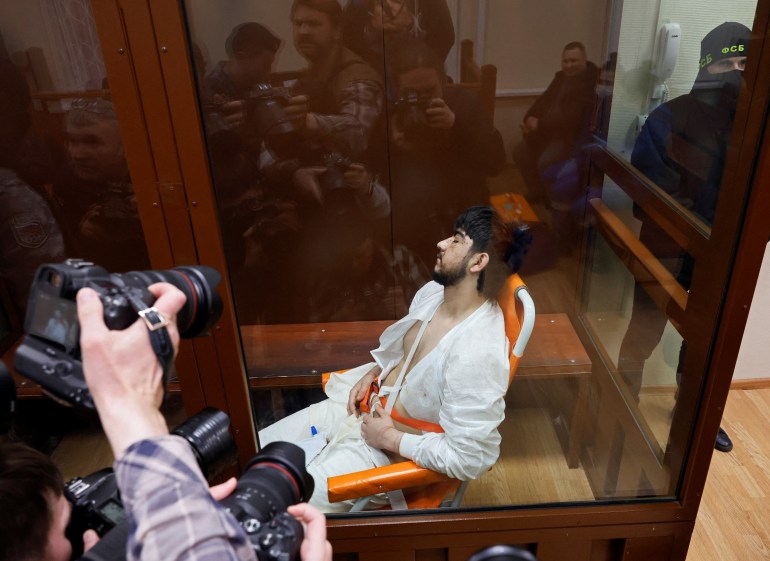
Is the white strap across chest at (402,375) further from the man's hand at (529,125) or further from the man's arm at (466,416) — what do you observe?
the man's hand at (529,125)

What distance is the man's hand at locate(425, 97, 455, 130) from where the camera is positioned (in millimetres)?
1540

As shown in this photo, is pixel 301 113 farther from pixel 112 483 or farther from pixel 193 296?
pixel 112 483

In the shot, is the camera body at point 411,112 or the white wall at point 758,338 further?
the white wall at point 758,338

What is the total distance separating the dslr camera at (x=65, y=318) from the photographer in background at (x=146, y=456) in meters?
0.03

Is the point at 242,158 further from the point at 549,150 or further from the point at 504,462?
the point at 504,462

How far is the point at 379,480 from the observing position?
1701 millimetres

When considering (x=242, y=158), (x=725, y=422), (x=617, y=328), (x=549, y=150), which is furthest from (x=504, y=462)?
(x=725, y=422)

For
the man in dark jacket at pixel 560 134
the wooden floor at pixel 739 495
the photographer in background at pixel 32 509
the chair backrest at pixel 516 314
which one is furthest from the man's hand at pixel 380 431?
the wooden floor at pixel 739 495

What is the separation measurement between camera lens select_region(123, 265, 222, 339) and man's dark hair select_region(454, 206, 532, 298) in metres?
0.82

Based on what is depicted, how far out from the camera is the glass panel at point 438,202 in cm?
142

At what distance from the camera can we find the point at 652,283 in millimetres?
1791

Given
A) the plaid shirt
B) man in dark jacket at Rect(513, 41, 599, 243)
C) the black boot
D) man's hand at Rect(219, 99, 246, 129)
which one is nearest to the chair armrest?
man in dark jacket at Rect(513, 41, 599, 243)

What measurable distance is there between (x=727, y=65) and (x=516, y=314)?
806 millimetres

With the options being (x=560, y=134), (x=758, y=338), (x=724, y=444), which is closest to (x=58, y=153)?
(x=560, y=134)
